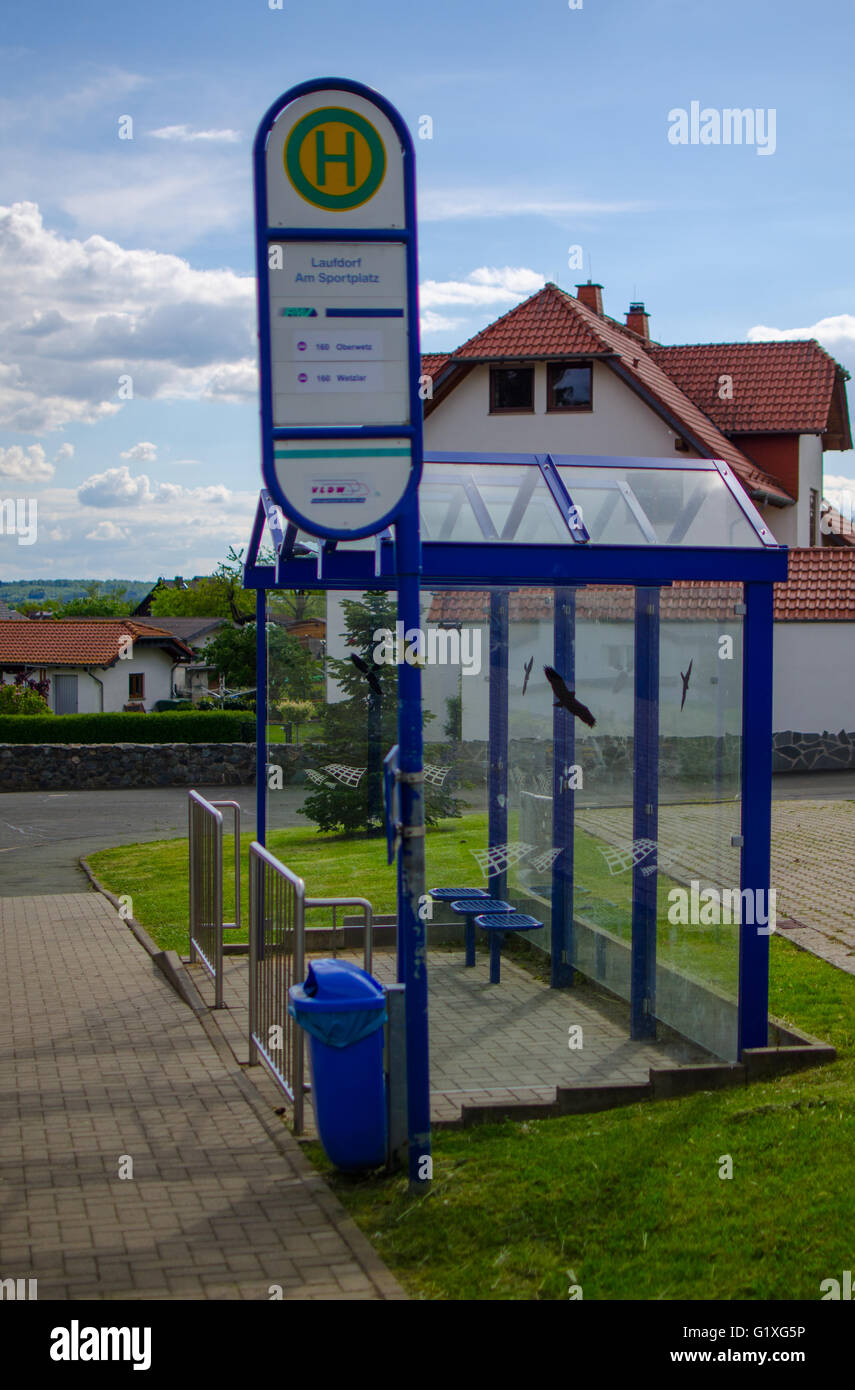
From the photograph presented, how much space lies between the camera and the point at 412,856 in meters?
5.54

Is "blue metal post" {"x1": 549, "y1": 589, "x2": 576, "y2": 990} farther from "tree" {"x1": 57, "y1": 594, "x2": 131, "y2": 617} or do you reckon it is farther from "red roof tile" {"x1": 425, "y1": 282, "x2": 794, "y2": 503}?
"tree" {"x1": 57, "y1": 594, "x2": 131, "y2": 617}

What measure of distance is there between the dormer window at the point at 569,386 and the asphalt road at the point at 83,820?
1018 centimetres

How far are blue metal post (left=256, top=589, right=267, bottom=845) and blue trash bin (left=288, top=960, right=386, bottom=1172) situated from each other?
4275 mm

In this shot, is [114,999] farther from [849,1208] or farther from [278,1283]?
[849,1208]

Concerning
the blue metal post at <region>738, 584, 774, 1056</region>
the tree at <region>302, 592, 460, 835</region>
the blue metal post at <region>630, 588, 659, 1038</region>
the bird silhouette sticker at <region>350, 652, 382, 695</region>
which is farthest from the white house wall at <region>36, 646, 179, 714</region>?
the blue metal post at <region>738, 584, 774, 1056</region>

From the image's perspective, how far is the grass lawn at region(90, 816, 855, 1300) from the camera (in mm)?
4480

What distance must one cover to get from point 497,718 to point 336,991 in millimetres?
3637

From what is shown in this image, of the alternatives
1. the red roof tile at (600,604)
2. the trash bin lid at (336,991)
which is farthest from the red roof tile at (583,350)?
the trash bin lid at (336,991)

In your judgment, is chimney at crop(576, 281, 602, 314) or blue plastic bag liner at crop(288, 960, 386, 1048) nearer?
blue plastic bag liner at crop(288, 960, 386, 1048)

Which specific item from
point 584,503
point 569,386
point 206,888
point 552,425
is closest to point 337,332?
point 584,503

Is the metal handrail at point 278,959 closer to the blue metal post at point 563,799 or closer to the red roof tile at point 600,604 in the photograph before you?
the red roof tile at point 600,604

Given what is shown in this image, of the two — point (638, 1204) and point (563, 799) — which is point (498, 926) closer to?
point (563, 799)

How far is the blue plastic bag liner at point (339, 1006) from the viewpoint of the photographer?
18.2 ft
